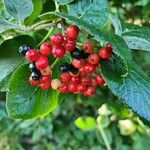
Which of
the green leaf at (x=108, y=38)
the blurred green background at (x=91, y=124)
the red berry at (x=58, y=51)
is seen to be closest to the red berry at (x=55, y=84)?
the red berry at (x=58, y=51)

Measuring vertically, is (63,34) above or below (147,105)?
above

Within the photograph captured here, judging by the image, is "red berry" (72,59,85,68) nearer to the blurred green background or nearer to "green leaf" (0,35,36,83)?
"green leaf" (0,35,36,83)

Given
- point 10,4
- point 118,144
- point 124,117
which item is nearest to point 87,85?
point 10,4

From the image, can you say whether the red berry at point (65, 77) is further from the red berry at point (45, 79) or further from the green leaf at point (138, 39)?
the green leaf at point (138, 39)

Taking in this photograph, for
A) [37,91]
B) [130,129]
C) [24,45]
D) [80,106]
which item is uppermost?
[24,45]

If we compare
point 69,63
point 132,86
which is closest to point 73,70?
point 69,63

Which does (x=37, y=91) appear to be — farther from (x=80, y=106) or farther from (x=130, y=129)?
(x=80, y=106)

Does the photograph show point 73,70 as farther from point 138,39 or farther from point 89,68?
point 138,39
